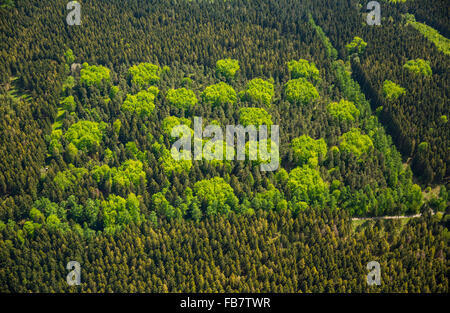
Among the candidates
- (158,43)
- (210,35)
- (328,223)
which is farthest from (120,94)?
(328,223)

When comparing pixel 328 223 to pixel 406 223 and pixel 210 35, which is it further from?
pixel 210 35

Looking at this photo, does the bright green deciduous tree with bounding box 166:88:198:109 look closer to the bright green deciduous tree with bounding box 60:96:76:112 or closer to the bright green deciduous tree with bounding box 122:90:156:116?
the bright green deciduous tree with bounding box 122:90:156:116

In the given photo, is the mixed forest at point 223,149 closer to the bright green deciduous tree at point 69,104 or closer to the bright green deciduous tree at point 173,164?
the bright green deciduous tree at point 173,164

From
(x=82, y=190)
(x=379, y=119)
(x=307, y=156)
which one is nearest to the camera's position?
(x=82, y=190)

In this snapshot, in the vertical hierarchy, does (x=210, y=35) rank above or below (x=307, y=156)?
above

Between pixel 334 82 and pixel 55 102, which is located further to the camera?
pixel 334 82

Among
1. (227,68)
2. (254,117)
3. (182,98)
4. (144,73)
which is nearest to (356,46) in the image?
(227,68)

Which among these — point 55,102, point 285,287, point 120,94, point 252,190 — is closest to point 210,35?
point 120,94
